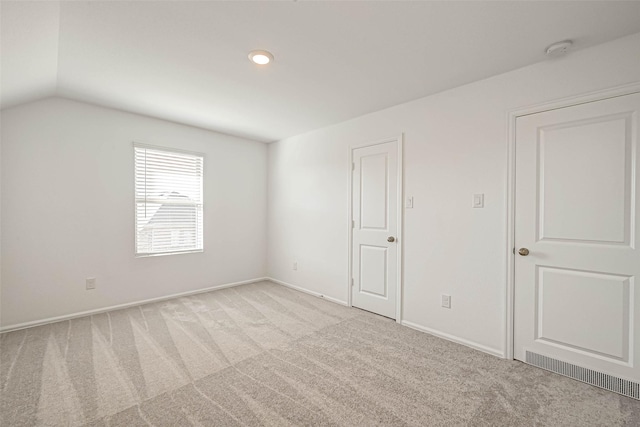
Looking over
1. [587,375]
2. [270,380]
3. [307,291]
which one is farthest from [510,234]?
[307,291]

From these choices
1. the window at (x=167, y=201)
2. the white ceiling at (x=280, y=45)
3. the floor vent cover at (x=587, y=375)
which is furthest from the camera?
the window at (x=167, y=201)

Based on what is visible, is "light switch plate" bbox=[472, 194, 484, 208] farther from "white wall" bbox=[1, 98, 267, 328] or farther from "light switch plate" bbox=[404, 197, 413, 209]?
"white wall" bbox=[1, 98, 267, 328]

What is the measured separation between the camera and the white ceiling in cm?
169

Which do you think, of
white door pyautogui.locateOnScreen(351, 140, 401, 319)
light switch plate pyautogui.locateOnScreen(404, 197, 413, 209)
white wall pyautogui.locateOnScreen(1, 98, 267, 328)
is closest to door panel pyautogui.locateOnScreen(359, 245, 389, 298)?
white door pyautogui.locateOnScreen(351, 140, 401, 319)

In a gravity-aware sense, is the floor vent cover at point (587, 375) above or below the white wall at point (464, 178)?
below

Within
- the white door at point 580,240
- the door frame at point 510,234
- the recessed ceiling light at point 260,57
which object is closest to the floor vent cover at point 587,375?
the white door at point 580,240

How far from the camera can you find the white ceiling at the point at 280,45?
1686 millimetres

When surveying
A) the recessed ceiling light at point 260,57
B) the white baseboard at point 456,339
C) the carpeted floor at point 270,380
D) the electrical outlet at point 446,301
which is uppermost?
the recessed ceiling light at point 260,57

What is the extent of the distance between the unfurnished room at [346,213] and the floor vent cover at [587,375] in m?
0.01

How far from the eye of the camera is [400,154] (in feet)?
10.3

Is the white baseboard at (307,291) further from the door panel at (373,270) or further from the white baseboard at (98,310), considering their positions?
the white baseboard at (98,310)

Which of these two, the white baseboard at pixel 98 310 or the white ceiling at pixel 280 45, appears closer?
the white ceiling at pixel 280 45

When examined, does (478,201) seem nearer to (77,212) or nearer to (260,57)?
(260,57)

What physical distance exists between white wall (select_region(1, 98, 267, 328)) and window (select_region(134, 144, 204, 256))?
0.10 metres
